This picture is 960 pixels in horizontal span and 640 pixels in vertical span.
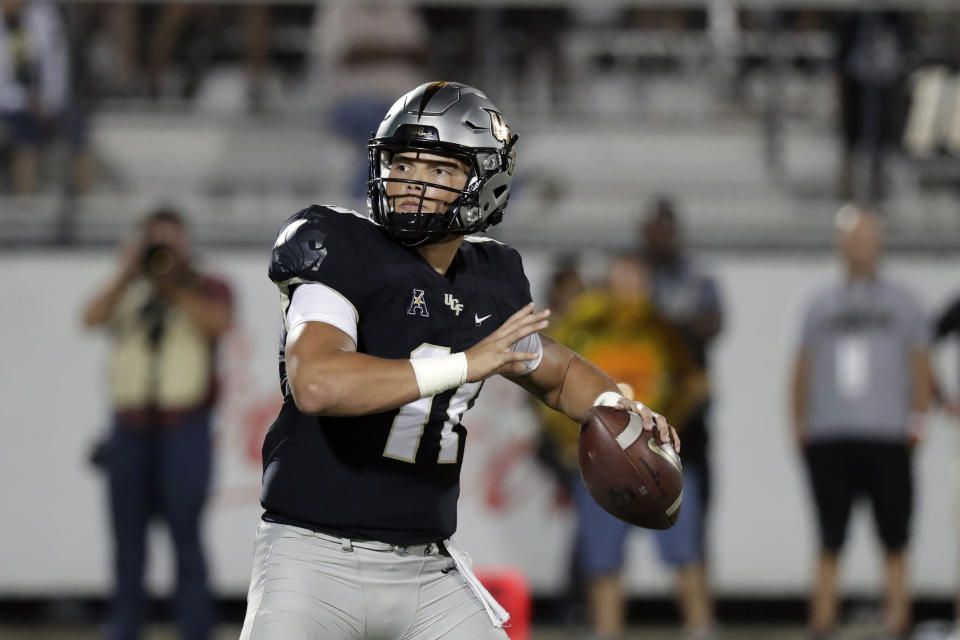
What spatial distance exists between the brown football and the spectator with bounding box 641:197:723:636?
3.48m

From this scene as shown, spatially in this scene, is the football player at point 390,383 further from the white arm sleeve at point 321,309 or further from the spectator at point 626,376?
the spectator at point 626,376

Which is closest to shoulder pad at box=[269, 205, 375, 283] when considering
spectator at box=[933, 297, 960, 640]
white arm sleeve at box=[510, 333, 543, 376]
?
white arm sleeve at box=[510, 333, 543, 376]

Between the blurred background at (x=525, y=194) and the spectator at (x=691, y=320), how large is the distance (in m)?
0.53

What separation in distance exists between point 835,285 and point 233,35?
3.97 m

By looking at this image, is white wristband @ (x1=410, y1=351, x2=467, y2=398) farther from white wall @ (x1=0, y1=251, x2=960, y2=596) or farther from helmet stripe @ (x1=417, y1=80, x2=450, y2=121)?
white wall @ (x1=0, y1=251, x2=960, y2=596)

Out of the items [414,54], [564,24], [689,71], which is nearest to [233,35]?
[414,54]

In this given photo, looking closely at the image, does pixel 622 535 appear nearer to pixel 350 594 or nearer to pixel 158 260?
pixel 158 260

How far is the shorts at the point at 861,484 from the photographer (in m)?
6.89

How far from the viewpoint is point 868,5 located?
8.65 m

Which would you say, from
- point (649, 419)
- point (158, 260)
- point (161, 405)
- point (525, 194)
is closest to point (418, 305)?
point (649, 419)

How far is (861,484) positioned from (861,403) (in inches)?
15.4

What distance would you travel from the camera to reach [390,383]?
315cm

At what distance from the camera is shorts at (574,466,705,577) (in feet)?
22.7

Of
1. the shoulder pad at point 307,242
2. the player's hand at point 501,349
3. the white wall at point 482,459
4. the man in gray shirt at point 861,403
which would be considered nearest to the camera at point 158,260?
the white wall at point 482,459
